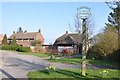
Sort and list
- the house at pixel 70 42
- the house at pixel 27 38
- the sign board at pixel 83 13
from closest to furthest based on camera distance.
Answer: the sign board at pixel 83 13 < the house at pixel 70 42 < the house at pixel 27 38

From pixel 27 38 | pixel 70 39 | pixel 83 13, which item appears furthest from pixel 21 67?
pixel 27 38

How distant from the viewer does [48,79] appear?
7.12 m

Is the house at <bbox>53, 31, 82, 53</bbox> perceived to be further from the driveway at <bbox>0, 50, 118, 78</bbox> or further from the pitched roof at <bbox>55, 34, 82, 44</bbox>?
the driveway at <bbox>0, 50, 118, 78</bbox>

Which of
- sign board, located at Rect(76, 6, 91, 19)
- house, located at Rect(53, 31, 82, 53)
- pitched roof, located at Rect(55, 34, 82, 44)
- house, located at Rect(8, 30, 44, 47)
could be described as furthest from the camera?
house, located at Rect(8, 30, 44, 47)

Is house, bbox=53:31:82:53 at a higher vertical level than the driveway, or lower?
higher

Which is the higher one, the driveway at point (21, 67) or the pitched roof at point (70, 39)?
the pitched roof at point (70, 39)

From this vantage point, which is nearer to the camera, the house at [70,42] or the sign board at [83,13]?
the sign board at [83,13]

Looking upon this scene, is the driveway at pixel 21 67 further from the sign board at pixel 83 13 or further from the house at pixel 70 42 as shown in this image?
the house at pixel 70 42

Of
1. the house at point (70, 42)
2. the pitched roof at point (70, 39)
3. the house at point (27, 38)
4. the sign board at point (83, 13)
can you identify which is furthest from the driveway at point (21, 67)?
the house at point (27, 38)

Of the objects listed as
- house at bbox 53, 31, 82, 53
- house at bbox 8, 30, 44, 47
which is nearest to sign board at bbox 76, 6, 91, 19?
house at bbox 53, 31, 82, 53

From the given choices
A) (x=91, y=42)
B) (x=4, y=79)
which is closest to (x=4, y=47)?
(x=91, y=42)

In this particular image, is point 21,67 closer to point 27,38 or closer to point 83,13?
point 83,13

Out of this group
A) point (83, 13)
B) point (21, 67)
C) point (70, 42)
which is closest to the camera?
point (83, 13)

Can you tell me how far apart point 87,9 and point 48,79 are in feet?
14.8
